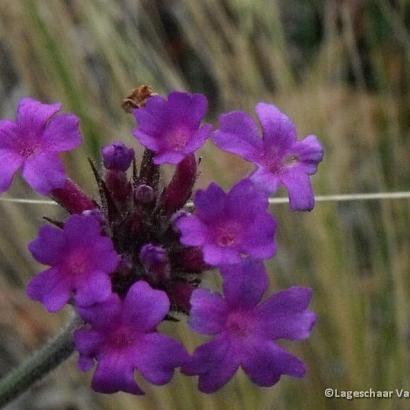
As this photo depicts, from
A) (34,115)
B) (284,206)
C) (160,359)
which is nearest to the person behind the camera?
(160,359)

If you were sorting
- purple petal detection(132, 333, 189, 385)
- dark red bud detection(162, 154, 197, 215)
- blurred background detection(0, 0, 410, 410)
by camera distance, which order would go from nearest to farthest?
1. purple petal detection(132, 333, 189, 385)
2. dark red bud detection(162, 154, 197, 215)
3. blurred background detection(0, 0, 410, 410)

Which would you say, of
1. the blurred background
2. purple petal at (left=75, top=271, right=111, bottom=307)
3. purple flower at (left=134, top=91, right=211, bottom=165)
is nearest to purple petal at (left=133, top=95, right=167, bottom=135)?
purple flower at (left=134, top=91, right=211, bottom=165)

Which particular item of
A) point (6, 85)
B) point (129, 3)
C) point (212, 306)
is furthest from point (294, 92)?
point (212, 306)

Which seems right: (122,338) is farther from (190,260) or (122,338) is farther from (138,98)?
(138,98)

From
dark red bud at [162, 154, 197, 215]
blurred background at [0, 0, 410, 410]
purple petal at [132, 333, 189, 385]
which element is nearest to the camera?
purple petal at [132, 333, 189, 385]

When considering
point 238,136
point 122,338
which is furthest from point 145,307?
point 238,136

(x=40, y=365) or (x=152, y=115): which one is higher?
(x=152, y=115)

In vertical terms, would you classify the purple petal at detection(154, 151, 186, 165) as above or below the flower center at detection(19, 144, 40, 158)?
below

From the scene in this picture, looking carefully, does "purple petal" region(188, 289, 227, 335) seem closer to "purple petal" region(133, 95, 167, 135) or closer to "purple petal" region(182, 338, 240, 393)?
"purple petal" region(182, 338, 240, 393)
